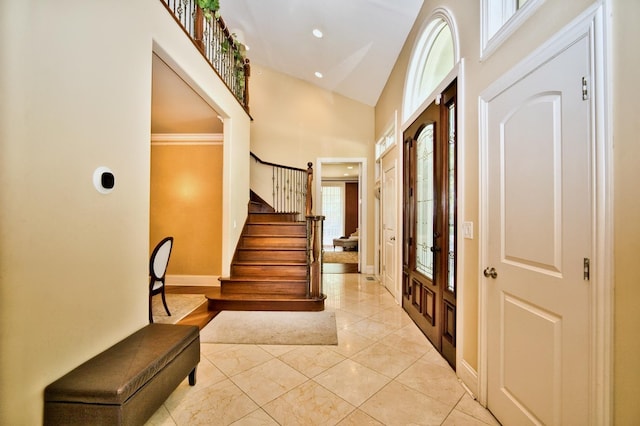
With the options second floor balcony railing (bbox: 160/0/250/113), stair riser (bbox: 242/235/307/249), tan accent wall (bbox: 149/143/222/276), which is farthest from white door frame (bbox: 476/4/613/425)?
tan accent wall (bbox: 149/143/222/276)

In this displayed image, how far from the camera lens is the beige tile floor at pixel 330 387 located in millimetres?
1575

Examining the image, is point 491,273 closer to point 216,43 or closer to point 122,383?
point 122,383

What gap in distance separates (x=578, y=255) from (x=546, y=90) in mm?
795

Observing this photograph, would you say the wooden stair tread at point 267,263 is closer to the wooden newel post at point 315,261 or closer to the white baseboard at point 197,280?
the wooden newel post at point 315,261

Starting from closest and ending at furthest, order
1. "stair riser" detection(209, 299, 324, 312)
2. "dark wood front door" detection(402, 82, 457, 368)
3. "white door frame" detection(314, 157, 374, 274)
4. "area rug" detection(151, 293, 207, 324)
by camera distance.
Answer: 1. "dark wood front door" detection(402, 82, 457, 368)
2. "area rug" detection(151, 293, 207, 324)
3. "stair riser" detection(209, 299, 324, 312)
4. "white door frame" detection(314, 157, 374, 274)

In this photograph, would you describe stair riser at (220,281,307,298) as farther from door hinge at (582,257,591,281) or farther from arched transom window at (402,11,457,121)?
door hinge at (582,257,591,281)

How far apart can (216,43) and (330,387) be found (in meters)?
4.07

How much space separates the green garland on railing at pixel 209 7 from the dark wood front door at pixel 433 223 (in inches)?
101

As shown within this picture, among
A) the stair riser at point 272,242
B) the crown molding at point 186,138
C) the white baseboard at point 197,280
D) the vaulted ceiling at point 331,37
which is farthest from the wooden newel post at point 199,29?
the white baseboard at point 197,280

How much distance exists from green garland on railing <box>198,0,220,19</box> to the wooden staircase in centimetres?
287

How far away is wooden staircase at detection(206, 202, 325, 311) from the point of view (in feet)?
11.1

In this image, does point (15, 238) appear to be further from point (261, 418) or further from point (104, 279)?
point (261, 418)

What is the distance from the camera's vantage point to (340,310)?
3.40 metres

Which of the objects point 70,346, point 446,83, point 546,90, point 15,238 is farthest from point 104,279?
point 446,83
